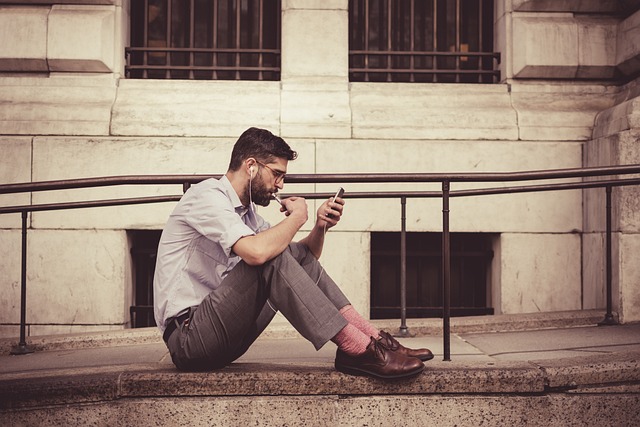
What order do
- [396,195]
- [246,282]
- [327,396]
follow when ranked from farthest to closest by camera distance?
[396,195], [327,396], [246,282]

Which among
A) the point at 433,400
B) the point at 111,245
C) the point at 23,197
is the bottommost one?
the point at 433,400

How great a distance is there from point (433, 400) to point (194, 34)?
4.67m

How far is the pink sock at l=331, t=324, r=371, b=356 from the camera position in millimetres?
3213

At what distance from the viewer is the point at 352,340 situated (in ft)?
10.5

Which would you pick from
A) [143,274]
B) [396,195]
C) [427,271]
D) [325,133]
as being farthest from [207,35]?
[427,271]

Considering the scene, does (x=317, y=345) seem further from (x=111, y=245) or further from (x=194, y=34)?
(x=194, y=34)

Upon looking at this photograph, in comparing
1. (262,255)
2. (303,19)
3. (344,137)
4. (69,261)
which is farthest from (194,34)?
(262,255)

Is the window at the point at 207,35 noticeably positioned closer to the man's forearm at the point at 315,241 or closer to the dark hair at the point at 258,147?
the dark hair at the point at 258,147

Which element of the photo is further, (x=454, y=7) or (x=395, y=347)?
(x=454, y=7)

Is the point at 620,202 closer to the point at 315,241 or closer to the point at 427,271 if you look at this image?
the point at 427,271

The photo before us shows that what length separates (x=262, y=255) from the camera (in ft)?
10.2

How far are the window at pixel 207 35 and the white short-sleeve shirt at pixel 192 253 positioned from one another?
3500mm

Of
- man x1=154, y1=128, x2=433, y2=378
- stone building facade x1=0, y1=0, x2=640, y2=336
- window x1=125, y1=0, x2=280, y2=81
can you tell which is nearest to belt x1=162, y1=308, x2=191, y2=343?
man x1=154, y1=128, x2=433, y2=378

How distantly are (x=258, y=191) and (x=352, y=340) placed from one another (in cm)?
90
